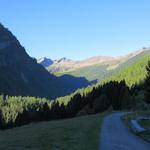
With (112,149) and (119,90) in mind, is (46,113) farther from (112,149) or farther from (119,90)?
(112,149)

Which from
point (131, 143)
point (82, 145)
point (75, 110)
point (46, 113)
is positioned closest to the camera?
point (82, 145)

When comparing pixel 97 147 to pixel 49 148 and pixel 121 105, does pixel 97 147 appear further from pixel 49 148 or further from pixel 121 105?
pixel 121 105

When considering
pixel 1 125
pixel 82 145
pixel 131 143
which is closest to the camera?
pixel 82 145

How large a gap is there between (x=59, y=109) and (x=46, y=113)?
4.54m

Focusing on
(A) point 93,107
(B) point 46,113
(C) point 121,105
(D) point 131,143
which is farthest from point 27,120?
(D) point 131,143

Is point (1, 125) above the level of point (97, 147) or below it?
below

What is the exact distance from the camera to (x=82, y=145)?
26406 mm

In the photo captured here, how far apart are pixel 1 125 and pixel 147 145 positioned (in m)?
146

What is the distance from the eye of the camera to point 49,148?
2416 cm

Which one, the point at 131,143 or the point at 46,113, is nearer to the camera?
the point at 131,143

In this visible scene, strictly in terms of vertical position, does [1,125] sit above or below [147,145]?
below

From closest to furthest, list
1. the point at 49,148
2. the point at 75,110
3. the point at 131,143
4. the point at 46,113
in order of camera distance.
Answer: the point at 49,148 < the point at 131,143 < the point at 46,113 < the point at 75,110


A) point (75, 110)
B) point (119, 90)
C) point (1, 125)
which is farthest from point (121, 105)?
point (1, 125)

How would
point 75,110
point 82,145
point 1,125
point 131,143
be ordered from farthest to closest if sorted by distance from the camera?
point 1,125, point 75,110, point 131,143, point 82,145
